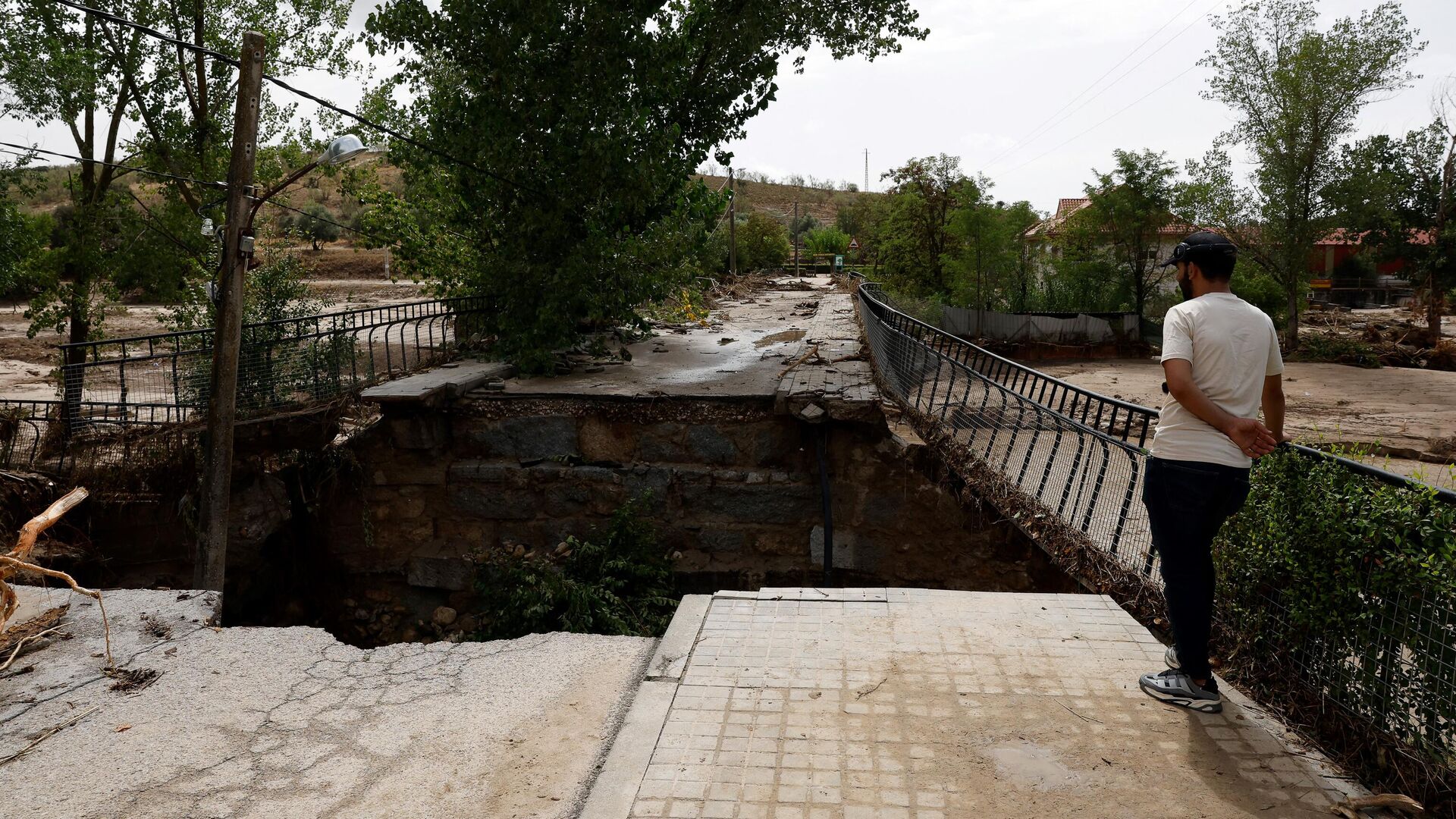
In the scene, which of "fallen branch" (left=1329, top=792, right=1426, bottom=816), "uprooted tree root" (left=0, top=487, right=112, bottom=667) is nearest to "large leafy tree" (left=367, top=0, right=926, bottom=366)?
"uprooted tree root" (left=0, top=487, right=112, bottom=667)

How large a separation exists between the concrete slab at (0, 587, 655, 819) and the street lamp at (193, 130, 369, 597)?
12.9 ft

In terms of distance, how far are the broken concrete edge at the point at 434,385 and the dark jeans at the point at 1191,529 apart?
7.90 meters

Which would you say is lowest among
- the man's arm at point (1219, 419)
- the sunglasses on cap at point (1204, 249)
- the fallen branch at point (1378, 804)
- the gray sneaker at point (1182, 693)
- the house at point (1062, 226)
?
the fallen branch at point (1378, 804)

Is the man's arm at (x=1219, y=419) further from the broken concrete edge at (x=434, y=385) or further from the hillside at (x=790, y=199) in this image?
the hillside at (x=790, y=199)

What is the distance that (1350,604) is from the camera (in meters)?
3.47

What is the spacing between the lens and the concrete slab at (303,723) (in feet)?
10.1

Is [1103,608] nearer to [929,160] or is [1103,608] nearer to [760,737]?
[760,737]

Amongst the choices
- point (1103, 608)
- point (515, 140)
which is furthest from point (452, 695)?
point (515, 140)

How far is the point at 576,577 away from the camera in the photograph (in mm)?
9477

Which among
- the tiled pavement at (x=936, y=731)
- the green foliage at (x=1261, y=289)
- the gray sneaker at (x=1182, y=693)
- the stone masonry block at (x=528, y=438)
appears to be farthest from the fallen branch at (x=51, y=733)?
the green foliage at (x=1261, y=289)

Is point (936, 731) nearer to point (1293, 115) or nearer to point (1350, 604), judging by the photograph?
point (1350, 604)

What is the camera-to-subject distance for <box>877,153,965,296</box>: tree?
36.7m

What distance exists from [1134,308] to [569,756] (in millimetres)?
34592

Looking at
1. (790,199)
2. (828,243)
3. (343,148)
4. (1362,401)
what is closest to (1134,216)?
(1362,401)
